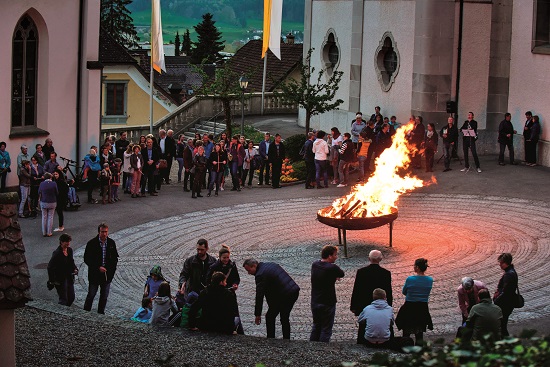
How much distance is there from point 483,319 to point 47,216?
524 inches

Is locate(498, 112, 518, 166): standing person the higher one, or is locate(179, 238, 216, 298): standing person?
locate(498, 112, 518, 166): standing person

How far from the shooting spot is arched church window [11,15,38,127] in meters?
32.1

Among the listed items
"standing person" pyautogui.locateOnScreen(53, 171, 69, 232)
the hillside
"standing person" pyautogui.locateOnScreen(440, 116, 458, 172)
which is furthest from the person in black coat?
the hillside

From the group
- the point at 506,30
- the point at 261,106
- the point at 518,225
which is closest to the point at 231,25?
the point at 261,106

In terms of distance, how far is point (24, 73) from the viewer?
106 feet

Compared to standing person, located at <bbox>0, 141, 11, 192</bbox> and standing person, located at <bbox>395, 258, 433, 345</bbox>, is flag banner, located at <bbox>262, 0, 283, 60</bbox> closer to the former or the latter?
standing person, located at <bbox>0, 141, 11, 192</bbox>

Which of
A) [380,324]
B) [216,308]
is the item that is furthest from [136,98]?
[380,324]

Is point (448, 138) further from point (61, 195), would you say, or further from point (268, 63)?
point (268, 63)

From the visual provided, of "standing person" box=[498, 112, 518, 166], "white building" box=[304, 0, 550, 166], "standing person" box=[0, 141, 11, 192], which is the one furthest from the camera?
"white building" box=[304, 0, 550, 166]

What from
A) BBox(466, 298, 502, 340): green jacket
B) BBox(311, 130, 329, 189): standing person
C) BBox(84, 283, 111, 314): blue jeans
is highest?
BBox(311, 130, 329, 189): standing person

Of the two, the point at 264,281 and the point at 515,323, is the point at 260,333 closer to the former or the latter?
the point at 264,281

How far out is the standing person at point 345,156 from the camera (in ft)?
105

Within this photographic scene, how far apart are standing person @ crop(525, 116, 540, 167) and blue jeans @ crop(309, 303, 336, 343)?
17.0 metres

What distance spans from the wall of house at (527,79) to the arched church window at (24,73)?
14.2 meters
